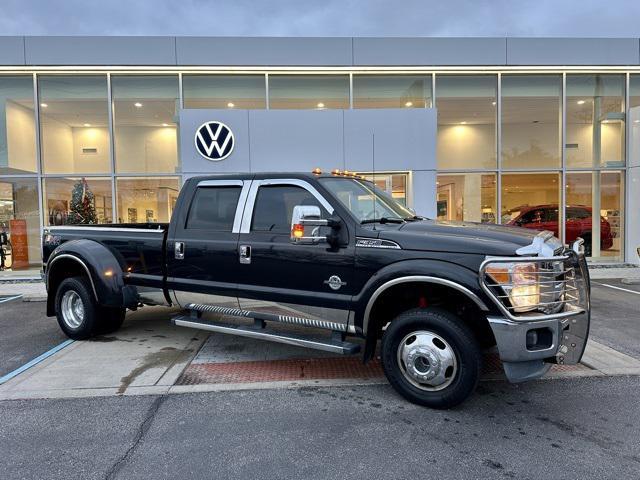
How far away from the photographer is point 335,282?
14.1ft

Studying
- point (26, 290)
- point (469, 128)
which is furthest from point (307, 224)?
point (469, 128)

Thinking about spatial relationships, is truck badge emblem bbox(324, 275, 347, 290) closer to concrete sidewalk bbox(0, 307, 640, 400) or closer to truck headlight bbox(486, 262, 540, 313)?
concrete sidewalk bbox(0, 307, 640, 400)

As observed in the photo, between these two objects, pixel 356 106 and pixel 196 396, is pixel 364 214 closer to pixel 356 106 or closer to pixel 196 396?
pixel 196 396

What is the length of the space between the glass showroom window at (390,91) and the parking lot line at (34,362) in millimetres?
9474

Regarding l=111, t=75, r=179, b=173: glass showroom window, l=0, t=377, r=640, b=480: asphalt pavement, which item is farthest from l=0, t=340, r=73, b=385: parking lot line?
l=111, t=75, r=179, b=173: glass showroom window

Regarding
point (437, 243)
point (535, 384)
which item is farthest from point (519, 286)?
point (535, 384)

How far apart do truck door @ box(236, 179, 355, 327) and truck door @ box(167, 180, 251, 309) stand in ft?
0.45

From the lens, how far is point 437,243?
152 inches

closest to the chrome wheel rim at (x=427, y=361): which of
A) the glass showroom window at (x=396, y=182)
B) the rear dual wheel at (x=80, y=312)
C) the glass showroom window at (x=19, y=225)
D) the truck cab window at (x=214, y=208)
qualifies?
the truck cab window at (x=214, y=208)

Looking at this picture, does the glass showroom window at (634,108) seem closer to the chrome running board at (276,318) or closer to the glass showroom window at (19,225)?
the chrome running board at (276,318)

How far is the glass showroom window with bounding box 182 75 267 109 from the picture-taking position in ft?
41.3

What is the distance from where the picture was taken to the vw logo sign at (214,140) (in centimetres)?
1169

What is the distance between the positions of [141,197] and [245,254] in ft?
29.8

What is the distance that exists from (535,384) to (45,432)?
427cm
